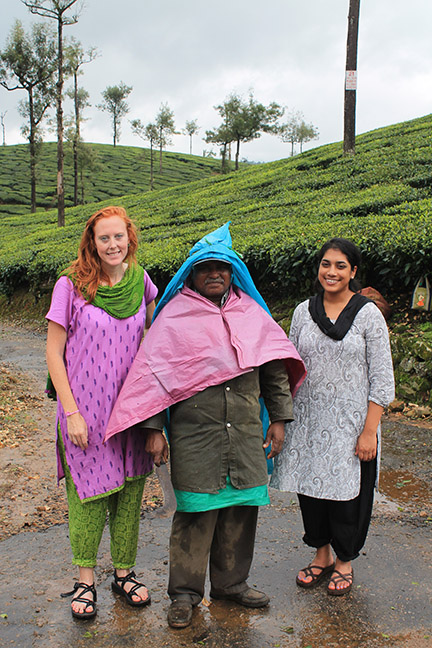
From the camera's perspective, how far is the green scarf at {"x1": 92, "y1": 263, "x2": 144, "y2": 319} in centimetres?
278

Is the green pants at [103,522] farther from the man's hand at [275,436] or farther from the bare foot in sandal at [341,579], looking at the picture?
the bare foot in sandal at [341,579]

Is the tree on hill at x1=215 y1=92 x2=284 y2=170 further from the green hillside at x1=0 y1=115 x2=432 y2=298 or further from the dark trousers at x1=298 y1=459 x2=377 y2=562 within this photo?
the dark trousers at x1=298 y1=459 x2=377 y2=562

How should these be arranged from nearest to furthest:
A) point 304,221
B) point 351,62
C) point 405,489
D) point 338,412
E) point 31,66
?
point 338,412, point 405,489, point 304,221, point 351,62, point 31,66

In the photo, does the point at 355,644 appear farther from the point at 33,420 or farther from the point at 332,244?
the point at 33,420

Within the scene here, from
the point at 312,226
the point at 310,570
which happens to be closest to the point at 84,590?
the point at 310,570

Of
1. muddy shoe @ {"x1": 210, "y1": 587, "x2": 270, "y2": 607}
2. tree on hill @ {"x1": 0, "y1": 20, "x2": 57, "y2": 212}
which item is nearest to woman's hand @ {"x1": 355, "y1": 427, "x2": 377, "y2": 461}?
muddy shoe @ {"x1": 210, "y1": 587, "x2": 270, "y2": 607}

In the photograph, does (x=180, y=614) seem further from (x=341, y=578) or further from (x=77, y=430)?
(x=77, y=430)

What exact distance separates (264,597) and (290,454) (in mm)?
692

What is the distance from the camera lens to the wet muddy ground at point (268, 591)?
257 centimetres

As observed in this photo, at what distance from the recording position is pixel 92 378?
2748 mm

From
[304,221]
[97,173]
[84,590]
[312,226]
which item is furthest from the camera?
[97,173]

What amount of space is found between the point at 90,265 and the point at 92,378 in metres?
0.55

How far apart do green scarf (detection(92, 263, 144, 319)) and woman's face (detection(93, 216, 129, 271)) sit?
104 millimetres

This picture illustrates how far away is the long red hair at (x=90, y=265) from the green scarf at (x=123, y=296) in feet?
0.15
